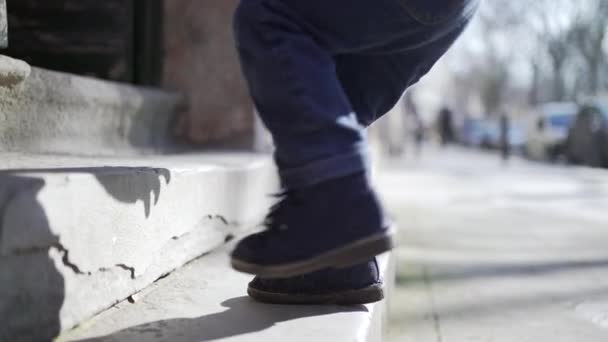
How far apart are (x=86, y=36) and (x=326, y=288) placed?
1617 millimetres

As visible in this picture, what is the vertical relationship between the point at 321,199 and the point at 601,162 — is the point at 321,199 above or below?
above

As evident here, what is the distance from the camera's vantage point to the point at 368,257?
1054 millimetres

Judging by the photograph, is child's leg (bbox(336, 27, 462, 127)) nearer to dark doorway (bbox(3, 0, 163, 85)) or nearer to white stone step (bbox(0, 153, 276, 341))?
white stone step (bbox(0, 153, 276, 341))

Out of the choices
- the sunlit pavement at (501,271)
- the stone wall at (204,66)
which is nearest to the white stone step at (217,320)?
the sunlit pavement at (501,271)

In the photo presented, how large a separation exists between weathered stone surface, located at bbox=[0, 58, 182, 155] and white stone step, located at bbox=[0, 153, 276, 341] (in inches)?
4.7

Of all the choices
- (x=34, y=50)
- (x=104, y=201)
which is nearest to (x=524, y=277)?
(x=104, y=201)

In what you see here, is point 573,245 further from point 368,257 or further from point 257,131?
point 368,257

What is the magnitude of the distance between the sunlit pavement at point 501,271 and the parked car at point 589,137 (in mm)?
8511

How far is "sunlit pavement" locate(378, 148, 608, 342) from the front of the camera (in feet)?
5.89

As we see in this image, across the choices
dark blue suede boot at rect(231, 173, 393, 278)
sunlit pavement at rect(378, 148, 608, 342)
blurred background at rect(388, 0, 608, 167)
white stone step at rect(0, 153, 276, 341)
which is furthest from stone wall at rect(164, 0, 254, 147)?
blurred background at rect(388, 0, 608, 167)

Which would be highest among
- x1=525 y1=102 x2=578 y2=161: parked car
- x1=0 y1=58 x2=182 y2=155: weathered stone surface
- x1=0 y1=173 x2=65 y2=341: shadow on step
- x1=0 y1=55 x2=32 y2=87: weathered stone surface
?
x1=0 y1=55 x2=32 y2=87: weathered stone surface

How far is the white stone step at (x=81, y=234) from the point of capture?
0.95 m

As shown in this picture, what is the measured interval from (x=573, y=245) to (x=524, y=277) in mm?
786

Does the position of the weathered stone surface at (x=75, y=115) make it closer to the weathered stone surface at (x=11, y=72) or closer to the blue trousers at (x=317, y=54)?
the weathered stone surface at (x=11, y=72)
